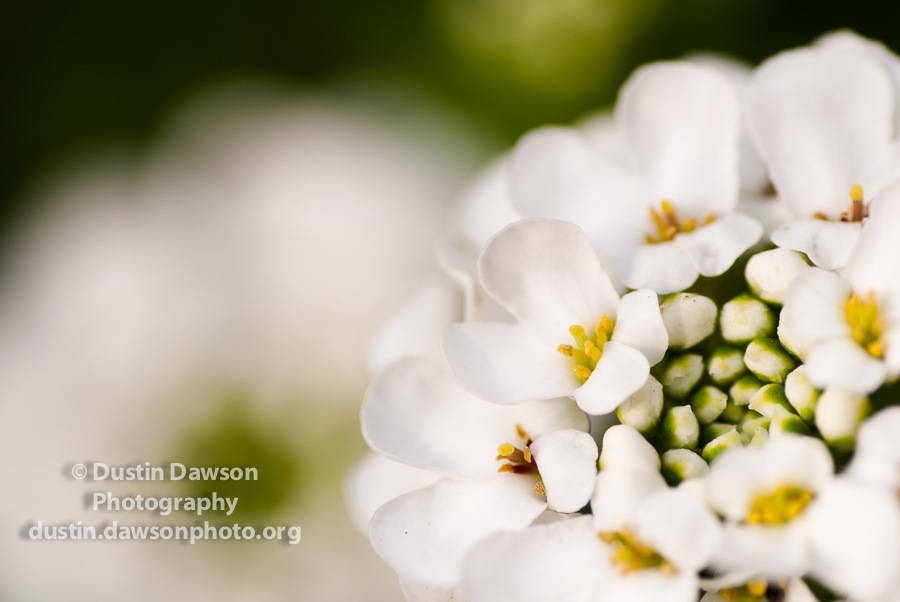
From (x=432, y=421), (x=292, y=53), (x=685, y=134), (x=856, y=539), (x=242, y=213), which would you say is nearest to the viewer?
(x=856, y=539)

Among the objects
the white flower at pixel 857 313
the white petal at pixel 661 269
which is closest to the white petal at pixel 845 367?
the white flower at pixel 857 313

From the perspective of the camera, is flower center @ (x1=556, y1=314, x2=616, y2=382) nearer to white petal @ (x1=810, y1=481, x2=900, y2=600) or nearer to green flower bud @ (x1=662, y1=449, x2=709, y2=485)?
green flower bud @ (x1=662, y1=449, x2=709, y2=485)

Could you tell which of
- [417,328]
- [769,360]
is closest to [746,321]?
[769,360]

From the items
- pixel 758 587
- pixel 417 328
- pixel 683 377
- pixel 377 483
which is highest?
pixel 417 328

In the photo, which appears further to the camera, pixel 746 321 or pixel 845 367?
pixel 746 321

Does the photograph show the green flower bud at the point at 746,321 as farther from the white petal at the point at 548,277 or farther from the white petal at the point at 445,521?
the white petal at the point at 445,521

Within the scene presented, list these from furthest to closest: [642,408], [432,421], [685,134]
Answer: [685,134], [432,421], [642,408]

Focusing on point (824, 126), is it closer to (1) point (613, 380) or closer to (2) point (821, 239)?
(2) point (821, 239)

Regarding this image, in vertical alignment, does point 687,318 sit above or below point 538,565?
above
